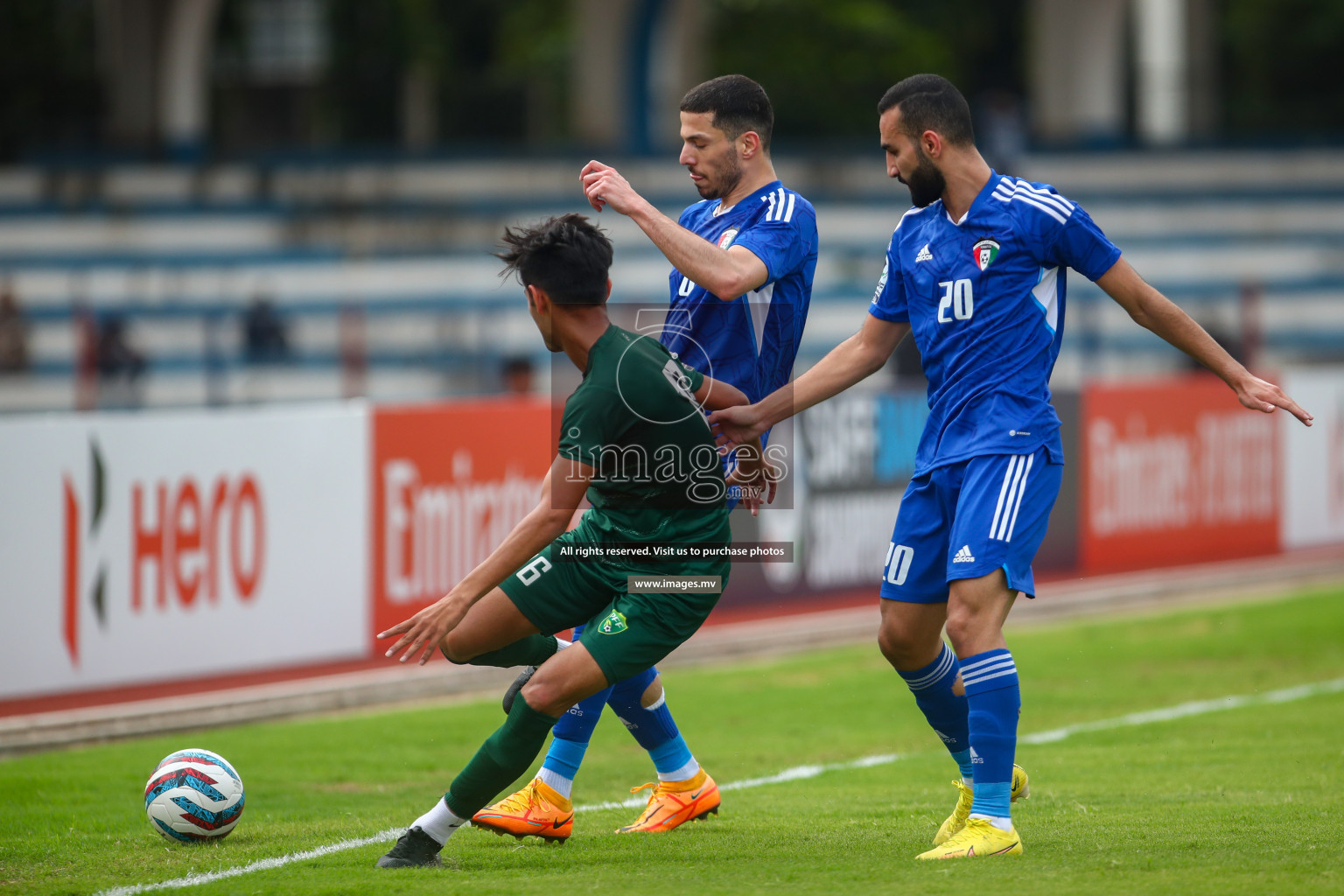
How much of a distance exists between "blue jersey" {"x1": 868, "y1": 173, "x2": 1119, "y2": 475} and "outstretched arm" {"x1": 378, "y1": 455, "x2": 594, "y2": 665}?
4.05 ft

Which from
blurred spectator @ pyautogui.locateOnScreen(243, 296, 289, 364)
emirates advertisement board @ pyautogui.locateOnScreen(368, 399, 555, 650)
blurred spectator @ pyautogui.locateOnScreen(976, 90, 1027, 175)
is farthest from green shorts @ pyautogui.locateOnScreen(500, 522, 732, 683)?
blurred spectator @ pyautogui.locateOnScreen(976, 90, 1027, 175)

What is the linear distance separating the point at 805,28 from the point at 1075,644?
3355cm

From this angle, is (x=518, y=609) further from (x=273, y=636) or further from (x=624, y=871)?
(x=273, y=636)

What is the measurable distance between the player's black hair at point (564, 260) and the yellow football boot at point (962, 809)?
6.88 ft

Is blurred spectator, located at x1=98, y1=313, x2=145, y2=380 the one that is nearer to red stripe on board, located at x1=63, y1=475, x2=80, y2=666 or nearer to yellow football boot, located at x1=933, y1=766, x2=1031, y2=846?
red stripe on board, located at x1=63, y1=475, x2=80, y2=666

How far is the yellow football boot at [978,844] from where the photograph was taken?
5098 millimetres

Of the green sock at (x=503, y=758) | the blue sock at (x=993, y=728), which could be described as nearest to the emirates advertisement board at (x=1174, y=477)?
the blue sock at (x=993, y=728)

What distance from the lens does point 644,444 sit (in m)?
Answer: 5.14

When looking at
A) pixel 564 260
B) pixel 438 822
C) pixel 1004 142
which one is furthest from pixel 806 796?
pixel 1004 142

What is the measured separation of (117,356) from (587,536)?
13967mm

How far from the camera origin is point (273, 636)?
33.8 ft

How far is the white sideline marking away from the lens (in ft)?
16.9

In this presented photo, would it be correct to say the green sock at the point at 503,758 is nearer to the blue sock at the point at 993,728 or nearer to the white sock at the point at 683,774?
the white sock at the point at 683,774

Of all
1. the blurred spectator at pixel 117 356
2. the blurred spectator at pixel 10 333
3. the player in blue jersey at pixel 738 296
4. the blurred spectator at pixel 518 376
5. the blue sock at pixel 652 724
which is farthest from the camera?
the blurred spectator at pixel 10 333
